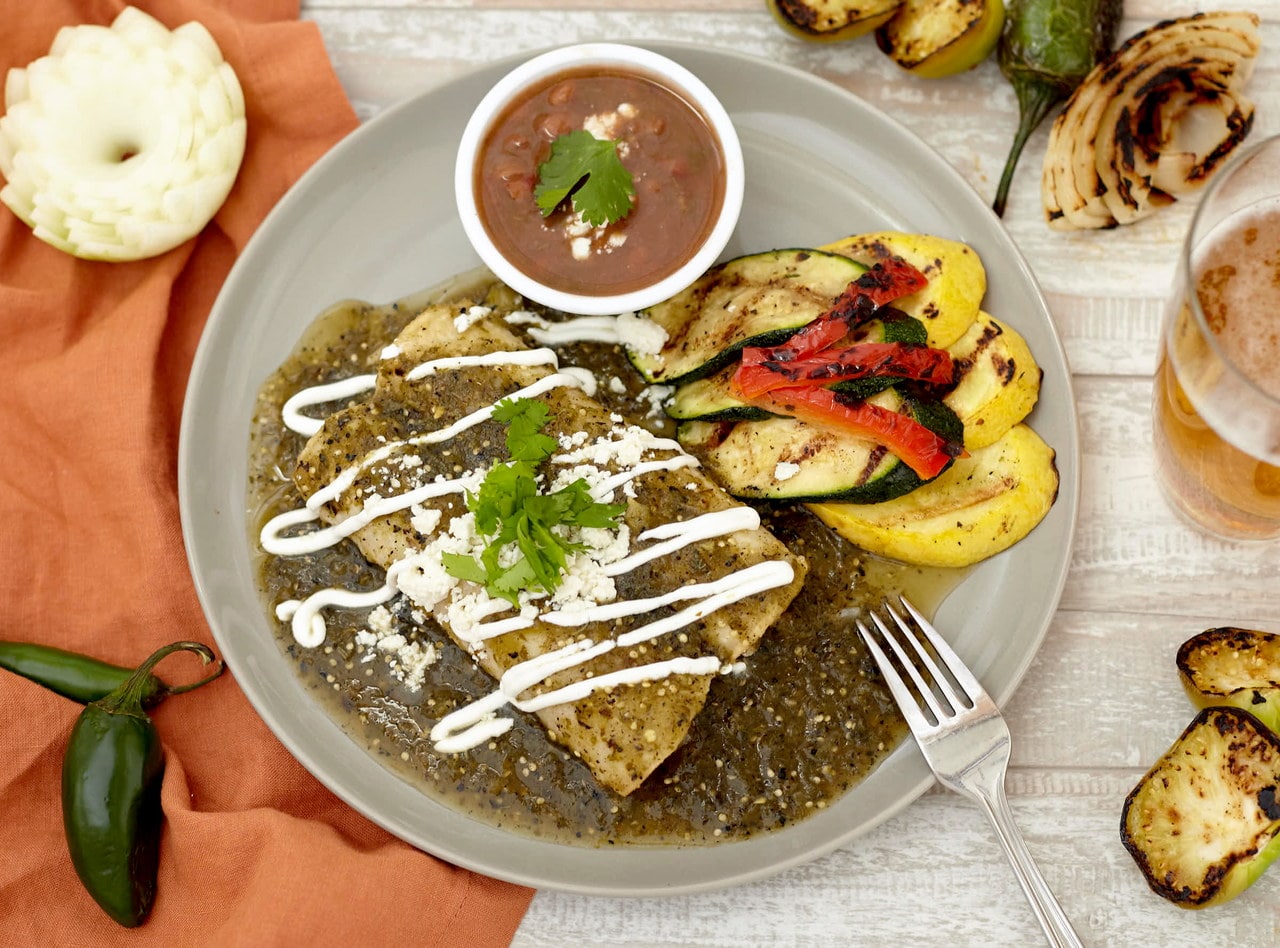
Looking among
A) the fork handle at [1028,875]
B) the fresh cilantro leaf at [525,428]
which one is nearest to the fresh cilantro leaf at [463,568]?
the fresh cilantro leaf at [525,428]

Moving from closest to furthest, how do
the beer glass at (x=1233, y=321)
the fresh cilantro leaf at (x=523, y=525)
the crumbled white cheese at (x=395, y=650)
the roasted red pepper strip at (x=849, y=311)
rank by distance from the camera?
the beer glass at (x=1233, y=321)
the fresh cilantro leaf at (x=523, y=525)
the roasted red pepper strip at (x=849, y=311)
the crumbled white cheese at (x=395, y=650)

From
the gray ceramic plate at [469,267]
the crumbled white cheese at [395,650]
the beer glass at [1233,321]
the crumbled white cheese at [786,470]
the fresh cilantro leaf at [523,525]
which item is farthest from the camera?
the crumbled white cheese at [395,650]

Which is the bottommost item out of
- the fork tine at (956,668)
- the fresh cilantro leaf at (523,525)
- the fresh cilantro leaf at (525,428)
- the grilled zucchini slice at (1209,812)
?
the grilled zucchini slice at (1209,812)

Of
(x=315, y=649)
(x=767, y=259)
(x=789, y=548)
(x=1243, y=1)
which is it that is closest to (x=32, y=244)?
(x=315, y=649)

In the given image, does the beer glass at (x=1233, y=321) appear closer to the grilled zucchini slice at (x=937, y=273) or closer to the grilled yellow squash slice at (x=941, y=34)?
the grilled zucchini slice at (x=937, y=273)

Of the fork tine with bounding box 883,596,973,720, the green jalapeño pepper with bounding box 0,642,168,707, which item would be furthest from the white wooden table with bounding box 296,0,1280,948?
the green jalapeño pepper with bounding box 0,642,168,707
